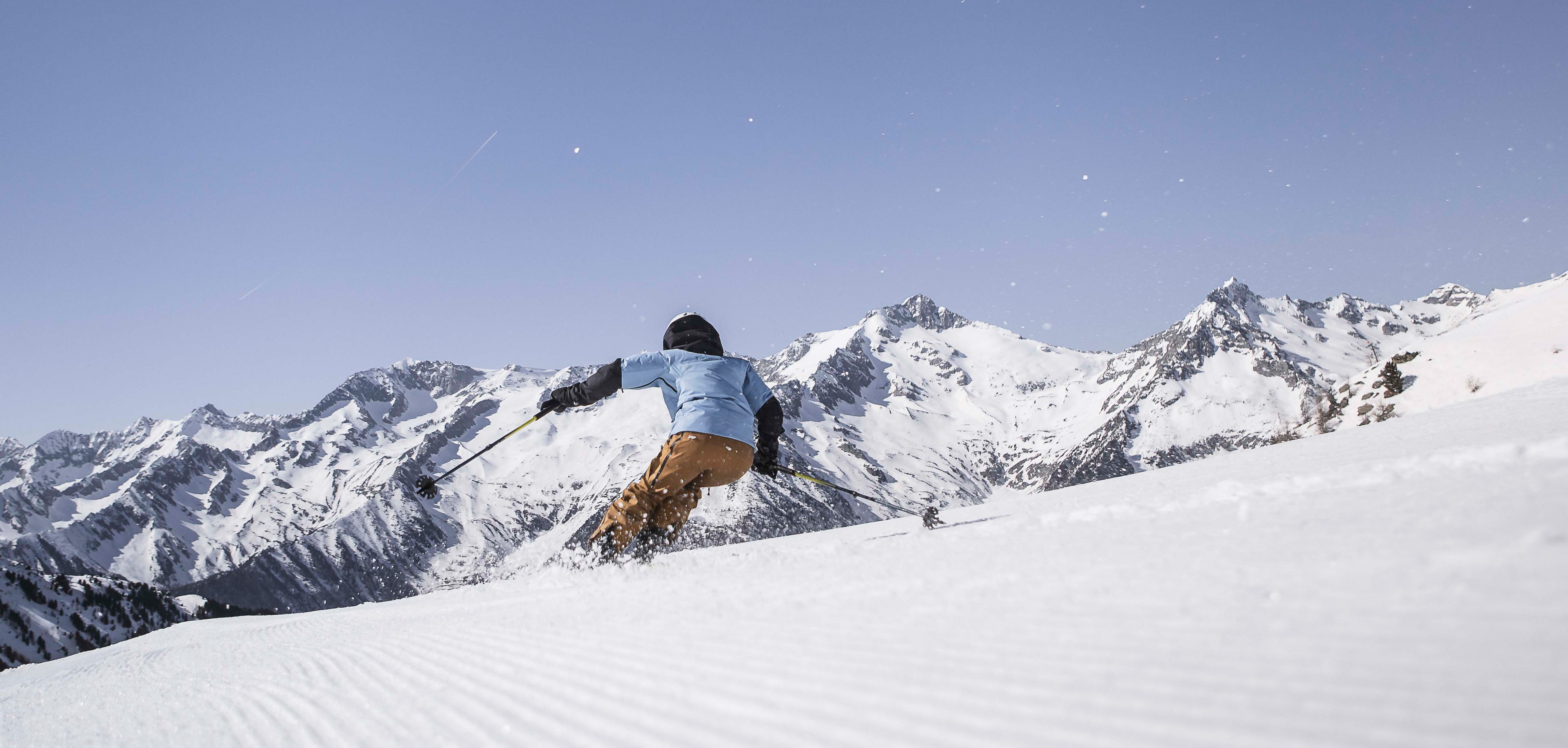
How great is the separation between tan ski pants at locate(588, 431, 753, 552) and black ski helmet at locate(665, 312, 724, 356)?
105 centimetres

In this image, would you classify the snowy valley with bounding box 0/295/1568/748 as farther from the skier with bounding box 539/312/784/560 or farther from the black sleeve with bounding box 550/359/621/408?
the black sleeve with bounding box 550/359/621/408

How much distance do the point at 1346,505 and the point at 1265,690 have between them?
2054mm

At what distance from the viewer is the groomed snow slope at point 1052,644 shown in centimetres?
138

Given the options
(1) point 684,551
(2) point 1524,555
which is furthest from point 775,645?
(1) point 684,551

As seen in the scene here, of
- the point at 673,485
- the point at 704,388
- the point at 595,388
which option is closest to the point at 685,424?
the point at 704,388

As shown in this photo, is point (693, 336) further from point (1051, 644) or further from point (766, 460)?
point (1051, 644)

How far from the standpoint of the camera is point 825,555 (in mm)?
4586

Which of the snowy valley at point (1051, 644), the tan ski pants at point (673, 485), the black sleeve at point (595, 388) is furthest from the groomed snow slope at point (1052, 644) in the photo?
the black sleeve at point (595, 388)

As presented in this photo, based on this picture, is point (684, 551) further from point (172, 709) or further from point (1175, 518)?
point (1175, 518)

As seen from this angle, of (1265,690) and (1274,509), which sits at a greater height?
(1274,509)

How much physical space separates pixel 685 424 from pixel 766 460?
1181mm

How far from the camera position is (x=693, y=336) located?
7113 mm

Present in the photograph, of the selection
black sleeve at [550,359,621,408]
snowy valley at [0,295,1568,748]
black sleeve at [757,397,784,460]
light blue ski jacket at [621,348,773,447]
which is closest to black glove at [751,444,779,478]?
black sleeve at [757,397,784,460]

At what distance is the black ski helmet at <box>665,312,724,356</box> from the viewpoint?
700 cm
